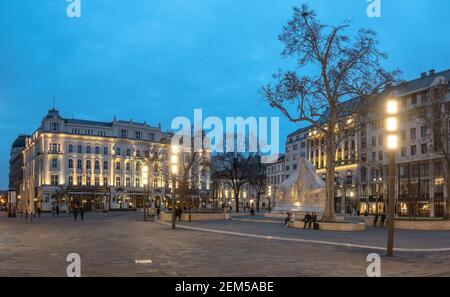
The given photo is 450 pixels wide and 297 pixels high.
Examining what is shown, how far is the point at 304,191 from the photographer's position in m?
50.0

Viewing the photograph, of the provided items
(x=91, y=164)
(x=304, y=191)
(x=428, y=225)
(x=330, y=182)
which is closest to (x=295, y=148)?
(x=91, y=164)

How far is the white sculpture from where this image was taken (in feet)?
159

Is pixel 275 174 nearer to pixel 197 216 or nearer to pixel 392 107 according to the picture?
pixel 197 216

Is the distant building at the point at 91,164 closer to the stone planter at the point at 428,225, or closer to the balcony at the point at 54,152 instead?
the balcony at the point at 54,152

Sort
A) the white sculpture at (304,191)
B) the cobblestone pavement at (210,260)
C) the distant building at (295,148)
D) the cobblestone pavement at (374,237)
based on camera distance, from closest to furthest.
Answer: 1. the cobblestone pavement at (210,260)
2. the cobblestone pavement at (374,237)
3. the white sculpture at (304,191)
4. the distant building at (295,148)

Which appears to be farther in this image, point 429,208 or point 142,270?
point 429,208

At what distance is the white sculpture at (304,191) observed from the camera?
159 feet

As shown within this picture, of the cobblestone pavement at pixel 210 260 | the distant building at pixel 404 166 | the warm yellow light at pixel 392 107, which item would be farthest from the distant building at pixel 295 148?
the warm yellow light at pixel 392 107

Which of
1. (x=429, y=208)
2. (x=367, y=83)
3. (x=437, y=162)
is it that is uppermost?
(x=367, y=83)

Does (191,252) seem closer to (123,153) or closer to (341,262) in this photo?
(341,262)

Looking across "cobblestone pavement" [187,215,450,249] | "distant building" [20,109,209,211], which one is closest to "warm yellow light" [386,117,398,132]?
"cobblestone pavement" [187,215,450,249]
